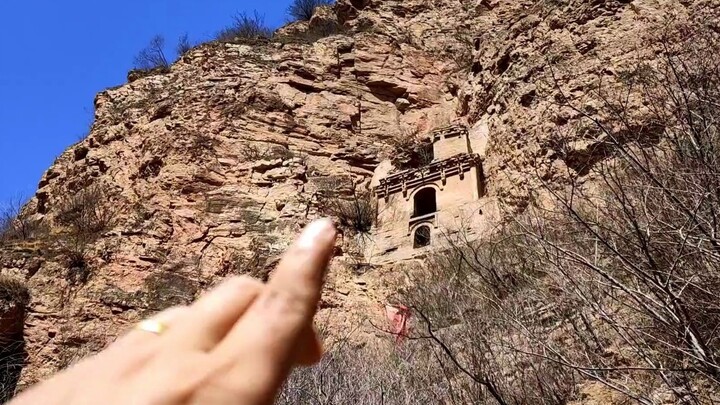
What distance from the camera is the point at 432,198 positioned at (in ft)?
65.0

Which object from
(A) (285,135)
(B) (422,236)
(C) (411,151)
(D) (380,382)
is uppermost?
(C) (411,151)

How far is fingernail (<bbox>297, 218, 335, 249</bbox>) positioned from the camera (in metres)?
1.06

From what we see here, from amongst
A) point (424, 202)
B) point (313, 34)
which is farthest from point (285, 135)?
point (313, 34)

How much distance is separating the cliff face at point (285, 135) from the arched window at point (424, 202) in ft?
5.38

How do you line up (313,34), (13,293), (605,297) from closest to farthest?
(605,297), (13,293), (313,34)

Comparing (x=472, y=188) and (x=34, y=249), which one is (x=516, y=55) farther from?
→ (x=34, y=249)

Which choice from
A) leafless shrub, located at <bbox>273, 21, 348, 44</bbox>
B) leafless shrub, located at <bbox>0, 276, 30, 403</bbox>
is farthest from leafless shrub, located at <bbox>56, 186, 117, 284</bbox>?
leafless shrub, located at <bbox>273, 21, 348, 44</bbox>

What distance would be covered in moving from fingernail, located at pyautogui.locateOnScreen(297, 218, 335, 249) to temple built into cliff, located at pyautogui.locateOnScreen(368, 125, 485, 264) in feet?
50.5

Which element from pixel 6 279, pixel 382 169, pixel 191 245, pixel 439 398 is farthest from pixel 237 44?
pixel 439 398

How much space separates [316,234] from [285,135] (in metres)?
18.3

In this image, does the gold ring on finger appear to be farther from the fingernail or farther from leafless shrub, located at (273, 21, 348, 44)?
leafless shrub, located at (273, 21, 348, 44)

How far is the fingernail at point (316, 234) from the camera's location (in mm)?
1057

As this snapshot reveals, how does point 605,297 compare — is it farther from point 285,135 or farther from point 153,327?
point 285,135

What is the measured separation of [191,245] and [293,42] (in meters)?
9.73
